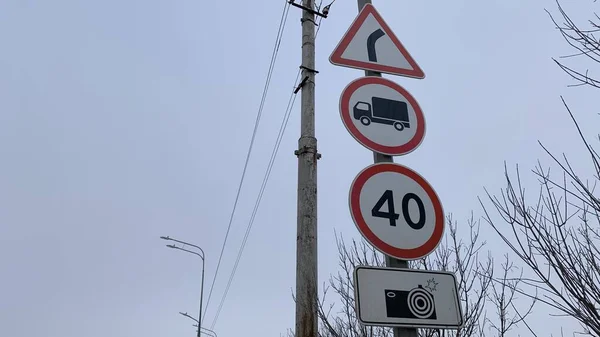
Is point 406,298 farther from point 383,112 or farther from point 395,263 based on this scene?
point 383,112

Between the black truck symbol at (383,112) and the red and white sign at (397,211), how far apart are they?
33 centimetres

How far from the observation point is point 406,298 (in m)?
2.16

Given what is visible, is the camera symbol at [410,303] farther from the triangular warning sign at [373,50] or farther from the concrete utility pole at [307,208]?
the triangular warning sign at [373,50]

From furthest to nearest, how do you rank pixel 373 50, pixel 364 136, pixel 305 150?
pixel 305 150 < pixel 373 50 < pixel 364 136

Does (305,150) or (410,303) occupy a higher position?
(305,150)

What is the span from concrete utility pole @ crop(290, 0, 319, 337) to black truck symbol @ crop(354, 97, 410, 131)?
115 cm

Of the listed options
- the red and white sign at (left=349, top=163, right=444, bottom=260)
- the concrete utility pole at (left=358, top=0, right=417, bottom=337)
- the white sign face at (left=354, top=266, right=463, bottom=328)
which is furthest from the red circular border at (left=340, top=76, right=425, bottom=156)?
the white sign face at (left=354, top=266, right=463, bottom=328)

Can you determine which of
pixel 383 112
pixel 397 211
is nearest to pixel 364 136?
pixel 383 112

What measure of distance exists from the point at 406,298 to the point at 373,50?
5.53ft

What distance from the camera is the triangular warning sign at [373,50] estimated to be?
3.06 meters

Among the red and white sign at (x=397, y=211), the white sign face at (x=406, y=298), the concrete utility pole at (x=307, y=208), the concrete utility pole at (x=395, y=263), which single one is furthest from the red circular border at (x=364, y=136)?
the concrete utility pole at (x=307, y=208)

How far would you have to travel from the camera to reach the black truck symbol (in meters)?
2.71

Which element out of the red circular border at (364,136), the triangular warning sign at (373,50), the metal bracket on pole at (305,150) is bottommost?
the red circular border at (364,136)

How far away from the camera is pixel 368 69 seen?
305 cm
